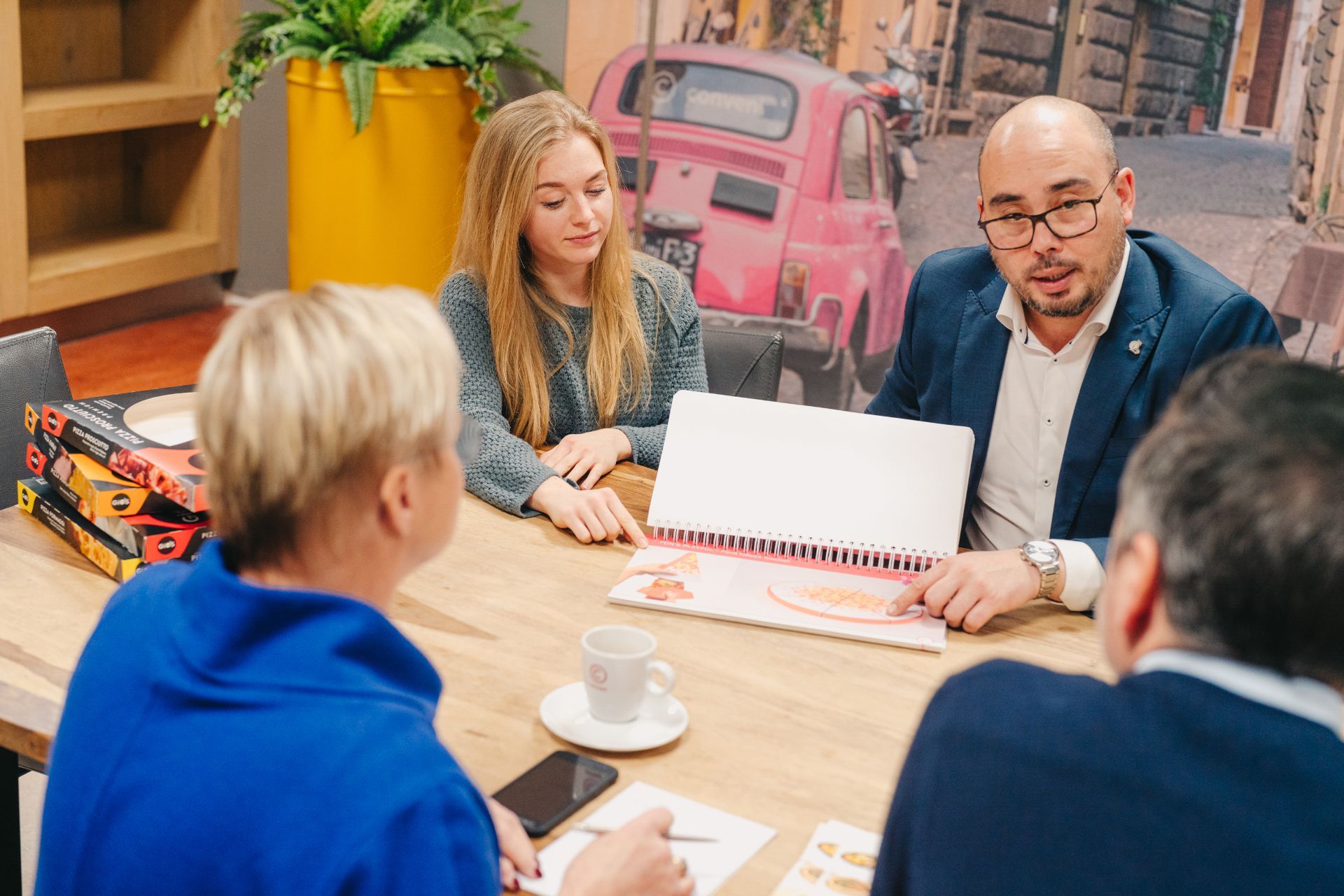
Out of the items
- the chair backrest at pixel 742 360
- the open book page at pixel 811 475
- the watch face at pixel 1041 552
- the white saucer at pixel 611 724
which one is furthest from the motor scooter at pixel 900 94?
the white saucer at pixel 611 724

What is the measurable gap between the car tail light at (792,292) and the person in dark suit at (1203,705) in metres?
3.71

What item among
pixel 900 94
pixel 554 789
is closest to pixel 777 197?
pixel 900 94

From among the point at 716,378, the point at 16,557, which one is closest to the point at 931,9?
the point at 716,378

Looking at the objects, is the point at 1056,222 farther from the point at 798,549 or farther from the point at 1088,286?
the point at 798,549

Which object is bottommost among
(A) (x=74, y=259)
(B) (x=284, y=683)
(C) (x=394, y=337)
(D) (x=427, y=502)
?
(A) (x=74, y=259)

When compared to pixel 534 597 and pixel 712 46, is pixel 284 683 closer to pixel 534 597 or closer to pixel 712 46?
pixel 534 597

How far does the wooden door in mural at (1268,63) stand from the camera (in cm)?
391

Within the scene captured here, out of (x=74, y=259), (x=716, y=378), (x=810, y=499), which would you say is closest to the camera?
A: (x=810, y=499)

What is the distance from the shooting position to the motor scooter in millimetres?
4258

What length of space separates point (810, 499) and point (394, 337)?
91cm

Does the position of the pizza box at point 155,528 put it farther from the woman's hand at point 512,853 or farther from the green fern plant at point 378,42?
the green fern plant at point 378,42

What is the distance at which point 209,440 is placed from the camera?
2.94 feet

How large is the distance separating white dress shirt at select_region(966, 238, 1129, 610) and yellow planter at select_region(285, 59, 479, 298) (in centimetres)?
267

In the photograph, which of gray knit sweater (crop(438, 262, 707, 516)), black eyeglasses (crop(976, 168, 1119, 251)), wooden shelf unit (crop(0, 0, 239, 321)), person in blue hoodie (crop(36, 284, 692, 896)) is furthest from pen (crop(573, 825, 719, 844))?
wooden shelf unit (crop(0, 0, 239, 321))
